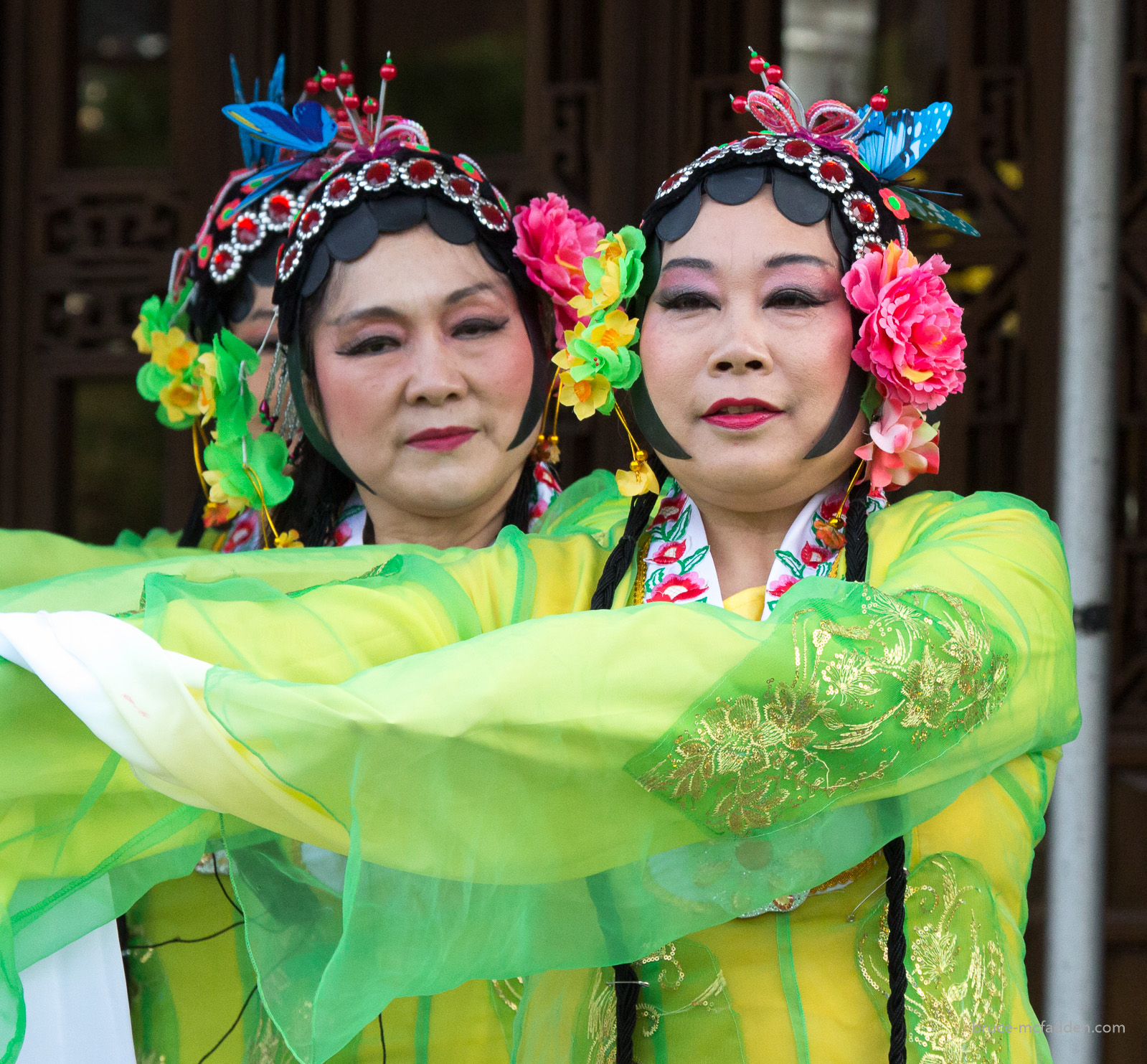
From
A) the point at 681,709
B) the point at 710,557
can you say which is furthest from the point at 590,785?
the point at 710,557

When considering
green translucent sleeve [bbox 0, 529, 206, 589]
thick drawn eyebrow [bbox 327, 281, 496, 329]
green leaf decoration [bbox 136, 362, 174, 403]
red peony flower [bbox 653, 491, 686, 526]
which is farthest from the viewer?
green leaf decoration [bbox 136, 362, 174, 403]

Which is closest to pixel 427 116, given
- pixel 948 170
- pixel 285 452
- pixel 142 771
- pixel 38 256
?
pixel 38 256

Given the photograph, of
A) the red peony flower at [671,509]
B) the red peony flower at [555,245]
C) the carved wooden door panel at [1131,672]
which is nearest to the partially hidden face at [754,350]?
the red peony flower at [671,509]

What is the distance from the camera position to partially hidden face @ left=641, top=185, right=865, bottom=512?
159 cm

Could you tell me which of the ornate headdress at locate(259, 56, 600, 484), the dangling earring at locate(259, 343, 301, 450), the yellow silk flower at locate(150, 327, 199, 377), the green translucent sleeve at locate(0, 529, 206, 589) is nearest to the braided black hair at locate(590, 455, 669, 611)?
the ornate headdress at locate(259, 56, 600, 484)

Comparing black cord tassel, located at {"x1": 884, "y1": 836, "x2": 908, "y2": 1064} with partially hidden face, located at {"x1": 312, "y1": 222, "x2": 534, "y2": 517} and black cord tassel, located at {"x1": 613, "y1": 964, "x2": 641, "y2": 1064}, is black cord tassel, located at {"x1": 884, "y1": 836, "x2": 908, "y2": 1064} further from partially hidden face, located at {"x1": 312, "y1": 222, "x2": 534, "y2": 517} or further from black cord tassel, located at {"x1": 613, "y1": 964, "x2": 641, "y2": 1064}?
partially hidden face, located at {"x1": 312, "y1": 222, "x2": 534, "y2": 517}

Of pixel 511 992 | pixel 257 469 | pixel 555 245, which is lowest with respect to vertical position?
pixel 511 992

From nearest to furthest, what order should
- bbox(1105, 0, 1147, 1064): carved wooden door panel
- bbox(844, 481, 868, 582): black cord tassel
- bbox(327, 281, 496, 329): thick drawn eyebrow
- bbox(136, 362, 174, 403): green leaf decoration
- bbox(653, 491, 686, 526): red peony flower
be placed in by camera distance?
1. bbox(844, 481, 868, 582): black cord tassel
2. bbox(653, 491, 686, 526): red peony flower
3. bbox(327, 281, 496, 329): thick drawn eyebrow
4. bbox(136, 362, 174, 403): green leaf decoration
5. bbox(1105, 0, 1147, 1064): carved wooden door panel

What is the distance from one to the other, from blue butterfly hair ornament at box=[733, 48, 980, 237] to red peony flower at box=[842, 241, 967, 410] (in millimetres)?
168

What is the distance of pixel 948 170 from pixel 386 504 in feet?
4.95

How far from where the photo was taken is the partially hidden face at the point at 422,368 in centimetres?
197

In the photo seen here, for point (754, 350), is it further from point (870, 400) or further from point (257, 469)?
point (257, 469)

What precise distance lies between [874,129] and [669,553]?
1.97 ft

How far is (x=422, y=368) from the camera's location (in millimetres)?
1964
